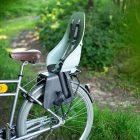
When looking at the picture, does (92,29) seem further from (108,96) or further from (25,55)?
(25,55)

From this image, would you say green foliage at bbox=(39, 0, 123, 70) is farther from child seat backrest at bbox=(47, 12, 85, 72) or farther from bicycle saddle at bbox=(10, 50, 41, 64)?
bicycle saddle at bbox=(10, 50, 41, 64)

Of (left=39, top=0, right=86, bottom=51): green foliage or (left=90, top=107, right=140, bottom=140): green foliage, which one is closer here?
(left=90, top=107, right=140, bottom=140): green foliage

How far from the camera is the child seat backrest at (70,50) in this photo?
3006 millimetres

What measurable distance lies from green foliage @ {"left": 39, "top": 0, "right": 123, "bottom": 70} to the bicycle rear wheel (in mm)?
3674

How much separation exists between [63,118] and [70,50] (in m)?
0.57

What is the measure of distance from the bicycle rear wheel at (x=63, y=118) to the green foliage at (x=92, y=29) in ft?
12.1

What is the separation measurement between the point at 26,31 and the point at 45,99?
23.7ft

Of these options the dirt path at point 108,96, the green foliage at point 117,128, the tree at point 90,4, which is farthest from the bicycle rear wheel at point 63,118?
the tree at point 90,4

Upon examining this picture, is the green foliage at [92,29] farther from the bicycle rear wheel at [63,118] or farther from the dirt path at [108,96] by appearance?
the bicycle rear wheel at [63,118]

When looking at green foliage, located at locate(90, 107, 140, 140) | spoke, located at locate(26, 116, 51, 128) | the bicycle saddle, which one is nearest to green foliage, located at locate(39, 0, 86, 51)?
green foliage, located at locate(90, 107, 140, 140)

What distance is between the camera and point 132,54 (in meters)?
0.77

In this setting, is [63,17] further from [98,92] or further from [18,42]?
[98,92]

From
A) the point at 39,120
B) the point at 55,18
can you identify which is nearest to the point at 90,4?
the point at 55,18

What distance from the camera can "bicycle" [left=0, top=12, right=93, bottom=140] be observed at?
2926mm
